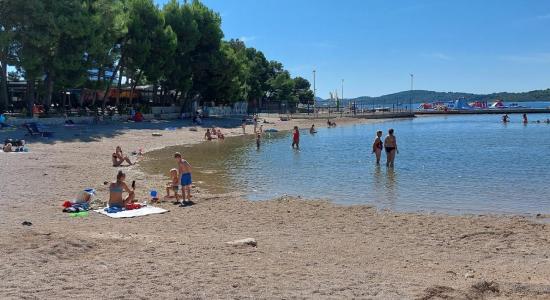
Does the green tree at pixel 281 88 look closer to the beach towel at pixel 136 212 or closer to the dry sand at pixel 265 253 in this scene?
the dry sand at pixel 265 253

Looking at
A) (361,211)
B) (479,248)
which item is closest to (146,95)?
(361,211)

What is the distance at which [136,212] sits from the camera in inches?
504

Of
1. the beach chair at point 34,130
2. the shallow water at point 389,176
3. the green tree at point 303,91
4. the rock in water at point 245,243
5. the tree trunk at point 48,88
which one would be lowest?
the shallow water at point 389,176

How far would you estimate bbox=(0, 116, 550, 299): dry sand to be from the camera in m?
6.89

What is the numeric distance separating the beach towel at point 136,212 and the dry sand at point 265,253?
0.28m

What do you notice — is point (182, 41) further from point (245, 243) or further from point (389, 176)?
point (245, 243)

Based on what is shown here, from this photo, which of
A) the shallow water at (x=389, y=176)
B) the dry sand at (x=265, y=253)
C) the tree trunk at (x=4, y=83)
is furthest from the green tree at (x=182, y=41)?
the dry sand at (x=265, y=253)

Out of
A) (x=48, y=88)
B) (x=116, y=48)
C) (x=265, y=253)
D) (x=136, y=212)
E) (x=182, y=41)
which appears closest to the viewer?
(x=265, y=253)

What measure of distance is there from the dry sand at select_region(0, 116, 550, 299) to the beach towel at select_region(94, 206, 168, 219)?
280 mm

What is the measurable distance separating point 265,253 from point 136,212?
4961 mm

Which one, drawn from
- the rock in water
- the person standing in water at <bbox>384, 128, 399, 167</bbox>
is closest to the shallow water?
the person standing in water at <bbox>384, 128, 399, 167</bbox>

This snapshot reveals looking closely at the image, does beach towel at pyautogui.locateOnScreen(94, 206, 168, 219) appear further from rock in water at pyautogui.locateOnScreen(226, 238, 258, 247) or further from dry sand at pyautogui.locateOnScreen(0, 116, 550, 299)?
rock in water at pyautogui.locateOnScreen(226, 238, 258, 247)

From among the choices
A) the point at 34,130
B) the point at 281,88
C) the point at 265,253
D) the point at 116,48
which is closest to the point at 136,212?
the point at 265,253

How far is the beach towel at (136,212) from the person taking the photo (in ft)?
40.7
